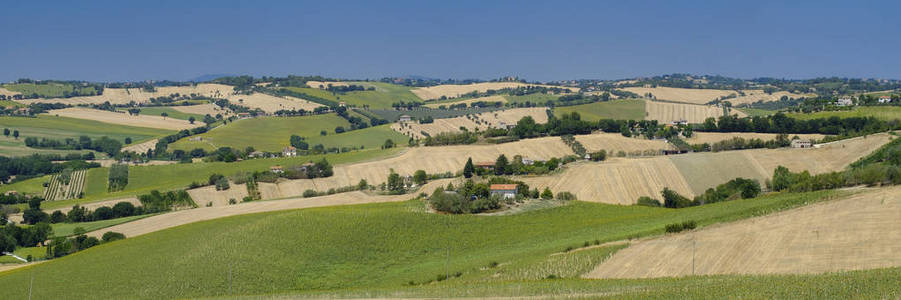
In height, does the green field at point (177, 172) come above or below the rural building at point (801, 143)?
below

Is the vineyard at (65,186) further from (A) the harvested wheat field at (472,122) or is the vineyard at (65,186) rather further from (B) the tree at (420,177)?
(A) the harvested wheat field at (472,122)

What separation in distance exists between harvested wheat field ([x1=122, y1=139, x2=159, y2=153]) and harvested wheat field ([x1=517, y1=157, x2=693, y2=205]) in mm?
93572

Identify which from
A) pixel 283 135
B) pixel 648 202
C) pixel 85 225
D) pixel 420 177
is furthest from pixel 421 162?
pixel 283 135

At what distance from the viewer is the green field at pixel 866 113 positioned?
123 meters

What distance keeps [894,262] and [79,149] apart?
507 ft

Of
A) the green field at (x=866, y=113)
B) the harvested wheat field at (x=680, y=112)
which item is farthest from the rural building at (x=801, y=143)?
the harvested wheat field at (x=680, y=112)

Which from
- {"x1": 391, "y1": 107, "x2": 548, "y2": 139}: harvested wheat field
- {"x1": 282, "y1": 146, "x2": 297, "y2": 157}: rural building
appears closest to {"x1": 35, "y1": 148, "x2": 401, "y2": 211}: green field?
{"x1": 282, "y1": 146, "x2": 297, "y2": 157}: rural building

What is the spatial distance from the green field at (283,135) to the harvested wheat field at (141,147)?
537 cm

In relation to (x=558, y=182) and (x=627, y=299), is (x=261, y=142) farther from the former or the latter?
(x=627, y=299)

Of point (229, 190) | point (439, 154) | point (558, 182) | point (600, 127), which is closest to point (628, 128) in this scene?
point (600, 127)

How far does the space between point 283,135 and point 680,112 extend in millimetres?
93650

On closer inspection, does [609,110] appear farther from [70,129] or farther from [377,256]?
[377,256]

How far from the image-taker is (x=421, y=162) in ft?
388

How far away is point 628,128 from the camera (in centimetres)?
13712
